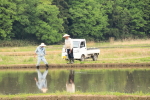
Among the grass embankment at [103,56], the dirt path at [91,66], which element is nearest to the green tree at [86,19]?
the grass embankment at [103,56]

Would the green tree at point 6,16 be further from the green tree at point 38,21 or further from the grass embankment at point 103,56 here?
the grass embankment at point 103,56

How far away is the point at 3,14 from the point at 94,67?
5103cm

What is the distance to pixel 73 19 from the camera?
3465 inches

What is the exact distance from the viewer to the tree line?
3083 inches

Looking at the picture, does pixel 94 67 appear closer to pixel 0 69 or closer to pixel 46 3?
pixel 0 69

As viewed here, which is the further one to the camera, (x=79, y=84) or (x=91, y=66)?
(x=91, y=66)

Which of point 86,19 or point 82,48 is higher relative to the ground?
point 86,19

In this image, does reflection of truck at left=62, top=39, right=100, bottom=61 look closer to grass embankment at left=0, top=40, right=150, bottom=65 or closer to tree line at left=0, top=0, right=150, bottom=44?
grass embankment at left=0, top=40, right=150, bottom=65

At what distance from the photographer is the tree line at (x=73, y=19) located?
3083 inches

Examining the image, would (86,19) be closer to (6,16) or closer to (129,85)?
(6,16)

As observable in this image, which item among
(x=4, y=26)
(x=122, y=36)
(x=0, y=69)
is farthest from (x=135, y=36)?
(x=0, y=69)


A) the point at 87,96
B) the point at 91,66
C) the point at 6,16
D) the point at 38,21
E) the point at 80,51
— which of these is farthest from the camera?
the point at 38,21

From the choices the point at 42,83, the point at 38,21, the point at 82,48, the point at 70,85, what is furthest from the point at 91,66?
the point at 38,21

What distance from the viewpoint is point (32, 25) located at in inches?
3187
